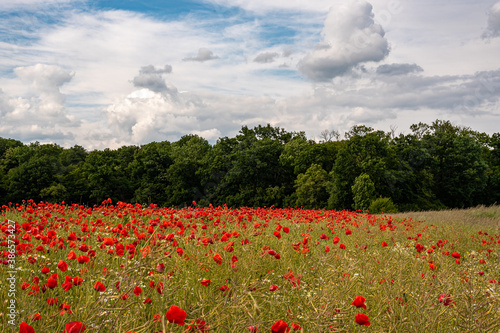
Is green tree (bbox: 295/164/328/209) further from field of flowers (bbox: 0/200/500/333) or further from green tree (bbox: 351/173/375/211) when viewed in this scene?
field of flowers (bbox: 0/200/500/333)

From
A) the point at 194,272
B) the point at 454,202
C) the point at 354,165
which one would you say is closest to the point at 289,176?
the point at 354,165

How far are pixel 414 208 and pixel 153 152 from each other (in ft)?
113

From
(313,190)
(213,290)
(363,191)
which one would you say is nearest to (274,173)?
(313,190)

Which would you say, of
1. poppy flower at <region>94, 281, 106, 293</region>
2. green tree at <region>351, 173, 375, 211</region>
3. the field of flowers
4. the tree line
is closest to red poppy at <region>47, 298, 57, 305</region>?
the field of flowers

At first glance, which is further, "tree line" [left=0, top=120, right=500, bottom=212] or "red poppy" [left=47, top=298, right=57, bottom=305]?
"tree line" [left=0, top=120, right=500, bottom=212]

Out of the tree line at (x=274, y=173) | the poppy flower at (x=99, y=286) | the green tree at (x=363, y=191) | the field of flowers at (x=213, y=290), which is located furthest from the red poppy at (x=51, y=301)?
the tree line at (x=274, y=173)

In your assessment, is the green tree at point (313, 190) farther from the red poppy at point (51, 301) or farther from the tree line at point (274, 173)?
the red poppy at point (51, 301)

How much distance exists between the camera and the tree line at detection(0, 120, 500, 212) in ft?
137

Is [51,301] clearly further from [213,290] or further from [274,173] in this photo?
[274,173]

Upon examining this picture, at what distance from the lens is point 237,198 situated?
45.0 meters

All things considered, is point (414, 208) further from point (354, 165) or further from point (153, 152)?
point (153, 152)

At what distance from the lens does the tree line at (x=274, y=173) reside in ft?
137

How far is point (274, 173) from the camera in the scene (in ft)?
161

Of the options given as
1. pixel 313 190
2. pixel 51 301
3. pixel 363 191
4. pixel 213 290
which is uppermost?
pixel 51 301
